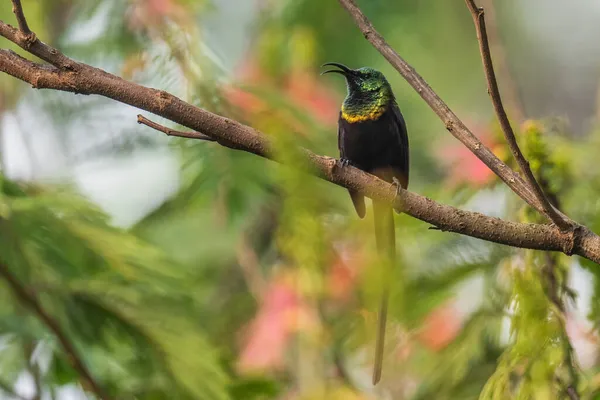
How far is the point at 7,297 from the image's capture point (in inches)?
95.7

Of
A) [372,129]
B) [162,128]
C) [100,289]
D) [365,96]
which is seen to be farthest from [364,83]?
[162,128]

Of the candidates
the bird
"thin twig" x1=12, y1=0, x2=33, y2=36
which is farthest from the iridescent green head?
"thin twig" x1=12, y1=0, x2=33, y2=36

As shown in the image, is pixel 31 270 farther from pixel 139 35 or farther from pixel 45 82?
pixel 139 35

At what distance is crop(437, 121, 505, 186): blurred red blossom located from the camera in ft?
7.91

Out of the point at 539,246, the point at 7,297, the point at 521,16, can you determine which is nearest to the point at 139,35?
the point at 7,297

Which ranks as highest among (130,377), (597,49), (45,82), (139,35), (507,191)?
(597,49)

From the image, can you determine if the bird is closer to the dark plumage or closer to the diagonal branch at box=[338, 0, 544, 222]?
the dark plumage

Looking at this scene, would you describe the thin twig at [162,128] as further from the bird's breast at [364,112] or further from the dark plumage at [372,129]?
the bird's breast at [364,112]

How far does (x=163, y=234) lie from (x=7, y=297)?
2.04m

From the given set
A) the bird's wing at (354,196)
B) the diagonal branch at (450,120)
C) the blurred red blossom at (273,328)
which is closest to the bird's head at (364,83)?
the bird's wing at (354,196)

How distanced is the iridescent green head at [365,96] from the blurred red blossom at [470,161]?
0.35 m

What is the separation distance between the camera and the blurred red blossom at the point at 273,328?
3.20m

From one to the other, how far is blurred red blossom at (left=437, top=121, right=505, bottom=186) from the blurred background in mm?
19

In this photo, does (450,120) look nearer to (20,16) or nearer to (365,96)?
(20,16)
